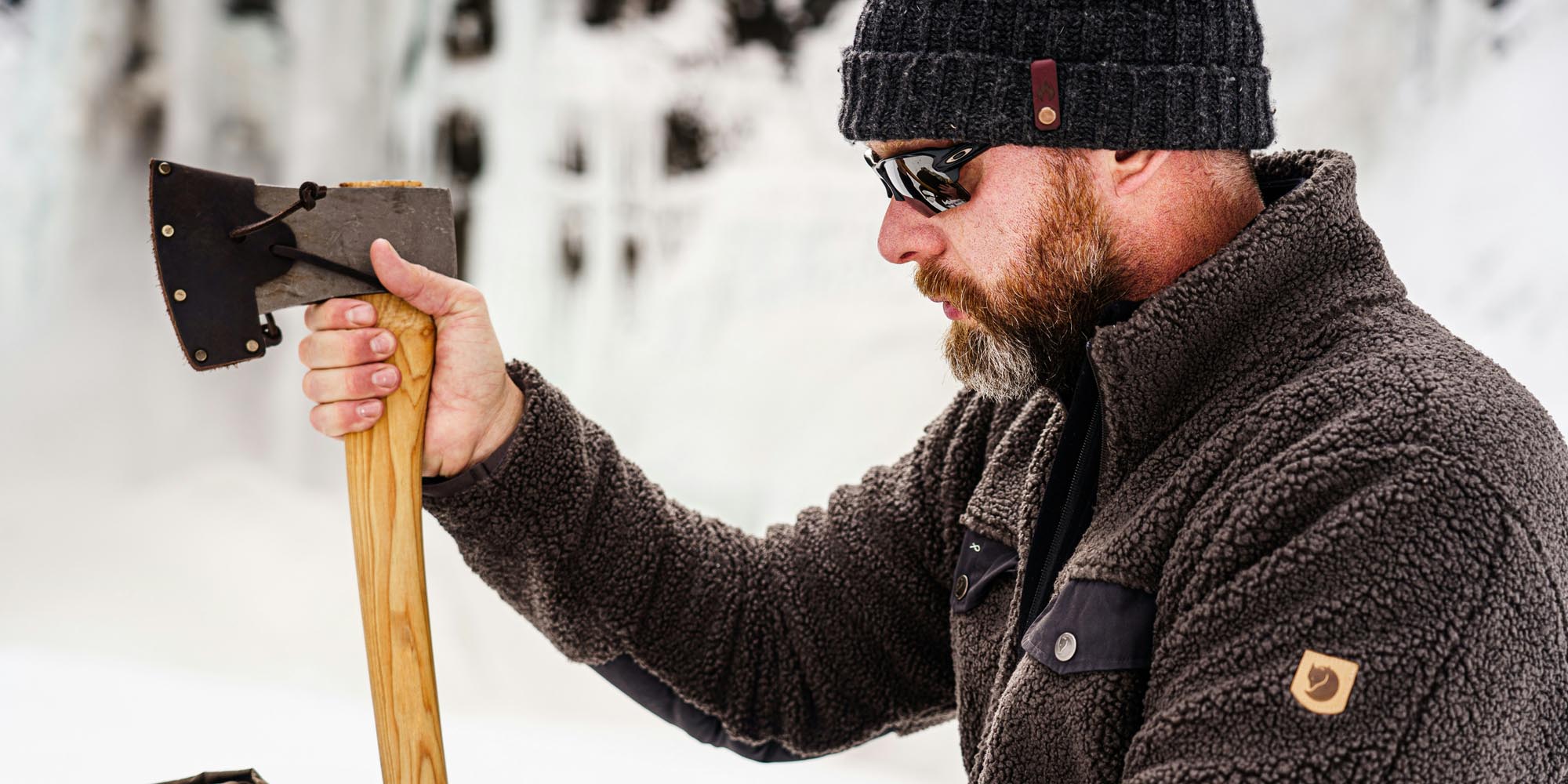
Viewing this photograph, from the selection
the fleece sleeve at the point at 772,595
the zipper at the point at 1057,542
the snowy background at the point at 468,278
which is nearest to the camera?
the zipper at the point at 1057,542

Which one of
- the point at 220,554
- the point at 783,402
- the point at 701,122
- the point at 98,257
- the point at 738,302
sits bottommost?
the point at 220,554

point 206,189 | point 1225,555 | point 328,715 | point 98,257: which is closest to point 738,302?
point 328,715

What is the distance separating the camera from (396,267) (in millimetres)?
961

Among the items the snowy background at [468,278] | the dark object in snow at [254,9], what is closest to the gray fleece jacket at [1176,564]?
the snowy background at [468,278]

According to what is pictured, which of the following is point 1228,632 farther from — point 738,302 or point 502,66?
point 502,66

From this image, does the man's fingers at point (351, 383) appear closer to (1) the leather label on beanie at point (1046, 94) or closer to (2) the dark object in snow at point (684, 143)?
(1) the leather label on beanie at point (1046, 94)

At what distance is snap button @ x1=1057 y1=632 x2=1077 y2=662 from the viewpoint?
33.0 inches

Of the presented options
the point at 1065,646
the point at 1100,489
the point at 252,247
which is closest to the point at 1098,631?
the point at 1065,646

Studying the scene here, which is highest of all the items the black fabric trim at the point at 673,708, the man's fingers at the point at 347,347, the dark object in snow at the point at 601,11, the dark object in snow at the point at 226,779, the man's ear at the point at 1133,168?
the dark object in snow at the point at 601,11

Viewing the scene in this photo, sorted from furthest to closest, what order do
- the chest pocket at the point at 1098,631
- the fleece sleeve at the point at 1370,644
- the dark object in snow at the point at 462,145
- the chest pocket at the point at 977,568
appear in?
the dark object in snow at the point at 462,145 → the chest pocket at the point at 977,568 → the chest pocket at the point at 1098,631 → the fleece sleeve at the point at 1370,644

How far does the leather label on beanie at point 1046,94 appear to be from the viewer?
3.05 feet

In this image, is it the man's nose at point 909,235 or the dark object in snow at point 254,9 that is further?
the dark object in snow at point 254,9

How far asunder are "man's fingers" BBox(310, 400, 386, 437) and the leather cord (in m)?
0.14

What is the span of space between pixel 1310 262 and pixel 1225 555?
0.24m
